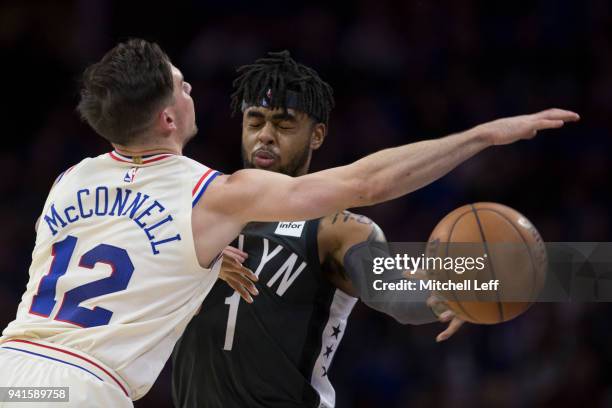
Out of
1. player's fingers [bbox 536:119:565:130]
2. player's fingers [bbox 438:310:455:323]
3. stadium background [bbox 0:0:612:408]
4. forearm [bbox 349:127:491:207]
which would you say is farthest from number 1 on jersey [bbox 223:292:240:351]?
stadium background [bbox 0:0:612:408]

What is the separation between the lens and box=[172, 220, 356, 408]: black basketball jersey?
164 inches

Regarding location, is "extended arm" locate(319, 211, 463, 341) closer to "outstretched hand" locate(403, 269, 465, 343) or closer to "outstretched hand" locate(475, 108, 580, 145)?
"outstretched hand" locate(403, 269, 465, 343)

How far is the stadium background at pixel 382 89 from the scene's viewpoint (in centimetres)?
871

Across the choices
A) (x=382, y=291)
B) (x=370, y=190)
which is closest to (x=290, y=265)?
(x=382, y=291)

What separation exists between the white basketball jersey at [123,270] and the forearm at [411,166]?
59cm

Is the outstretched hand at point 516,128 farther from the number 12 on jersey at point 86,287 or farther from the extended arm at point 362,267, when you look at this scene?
the number 12 on jersey at point 86,287

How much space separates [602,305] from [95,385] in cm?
610

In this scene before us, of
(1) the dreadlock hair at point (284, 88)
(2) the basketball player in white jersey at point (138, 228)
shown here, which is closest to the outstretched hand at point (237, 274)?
(2) the basketball player in white jersey at point (138, 228)

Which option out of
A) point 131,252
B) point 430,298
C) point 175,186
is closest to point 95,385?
point 131,252

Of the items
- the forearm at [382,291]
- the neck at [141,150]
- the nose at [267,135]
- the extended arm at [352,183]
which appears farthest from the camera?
the nose at [267,135]

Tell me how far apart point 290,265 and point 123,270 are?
119 centimetres

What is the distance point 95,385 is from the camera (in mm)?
3023

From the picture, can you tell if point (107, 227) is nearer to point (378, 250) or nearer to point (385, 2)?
point (378, 250)

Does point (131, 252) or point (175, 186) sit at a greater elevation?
point (175, 186)
